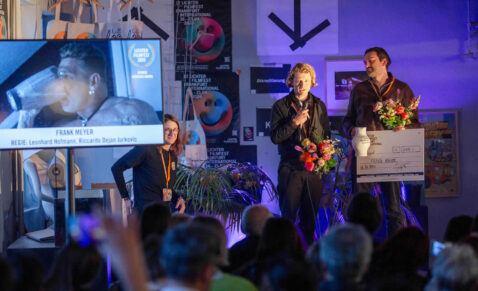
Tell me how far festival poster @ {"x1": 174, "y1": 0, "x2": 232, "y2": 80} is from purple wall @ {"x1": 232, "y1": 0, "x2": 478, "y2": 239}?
0.83ft

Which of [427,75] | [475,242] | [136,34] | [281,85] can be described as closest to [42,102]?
[136,34]

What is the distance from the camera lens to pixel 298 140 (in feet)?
16.7

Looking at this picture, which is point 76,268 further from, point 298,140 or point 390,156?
point 390,156

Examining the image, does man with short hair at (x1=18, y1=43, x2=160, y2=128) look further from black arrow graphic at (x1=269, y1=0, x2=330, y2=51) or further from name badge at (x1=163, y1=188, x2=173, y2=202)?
black arrow graphic at (x1=269, y1=0, x2=330, y2=51)

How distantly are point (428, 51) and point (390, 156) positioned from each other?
100 inches

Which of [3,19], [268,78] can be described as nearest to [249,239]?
[3,19]

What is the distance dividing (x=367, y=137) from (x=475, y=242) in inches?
97.8

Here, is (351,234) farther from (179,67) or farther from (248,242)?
(179,67)

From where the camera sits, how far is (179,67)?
7.03m

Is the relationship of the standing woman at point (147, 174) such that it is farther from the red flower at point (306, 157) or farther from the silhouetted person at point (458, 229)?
the silhouetted person at point (458, 229)

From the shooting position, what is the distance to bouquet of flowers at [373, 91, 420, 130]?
5.04 metres

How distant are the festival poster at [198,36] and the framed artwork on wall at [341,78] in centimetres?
126

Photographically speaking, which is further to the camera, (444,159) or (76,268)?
(444,159)

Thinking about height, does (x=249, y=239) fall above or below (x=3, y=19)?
below
